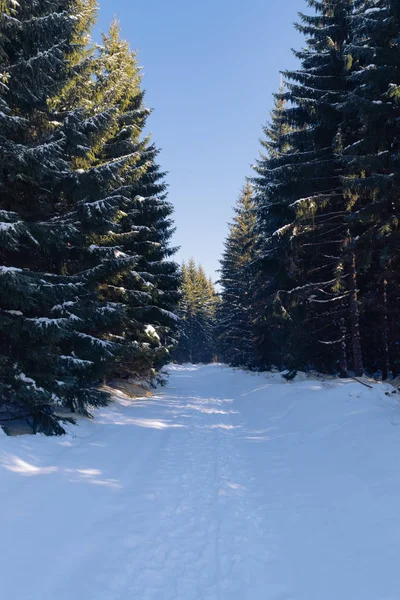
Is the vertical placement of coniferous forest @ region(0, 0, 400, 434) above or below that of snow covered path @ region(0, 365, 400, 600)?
above

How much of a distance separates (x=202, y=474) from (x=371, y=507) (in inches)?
111

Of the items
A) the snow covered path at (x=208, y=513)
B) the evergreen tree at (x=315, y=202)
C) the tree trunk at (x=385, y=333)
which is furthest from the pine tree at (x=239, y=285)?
the snow covered path at (x=208, y=513)

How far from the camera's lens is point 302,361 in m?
15.8

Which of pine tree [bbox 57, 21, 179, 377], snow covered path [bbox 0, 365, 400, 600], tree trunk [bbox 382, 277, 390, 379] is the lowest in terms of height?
snow covered path [bbox 0, 365, 400, 600]

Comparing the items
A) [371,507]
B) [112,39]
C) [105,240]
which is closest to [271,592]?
[371,507]

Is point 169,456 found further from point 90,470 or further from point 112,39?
point 112,39

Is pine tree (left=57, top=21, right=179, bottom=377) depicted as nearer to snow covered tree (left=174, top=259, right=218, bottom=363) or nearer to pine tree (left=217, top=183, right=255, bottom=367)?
pine tree (left=217, top=183, right=255, bottom=367)

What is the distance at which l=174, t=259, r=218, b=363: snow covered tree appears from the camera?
6562 centimetres

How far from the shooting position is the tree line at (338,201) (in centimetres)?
1056

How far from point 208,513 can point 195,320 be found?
61699mm

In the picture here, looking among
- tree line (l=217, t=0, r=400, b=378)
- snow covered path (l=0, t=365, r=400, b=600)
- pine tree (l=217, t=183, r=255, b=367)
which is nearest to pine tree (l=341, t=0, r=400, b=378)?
tree line (l=217, t=0, r=400, b=378)

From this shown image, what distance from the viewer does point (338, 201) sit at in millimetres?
14000

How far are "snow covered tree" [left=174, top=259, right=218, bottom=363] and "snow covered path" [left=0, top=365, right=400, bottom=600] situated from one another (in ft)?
178

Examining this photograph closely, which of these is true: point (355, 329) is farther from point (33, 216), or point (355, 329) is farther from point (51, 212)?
point (33, 216)
